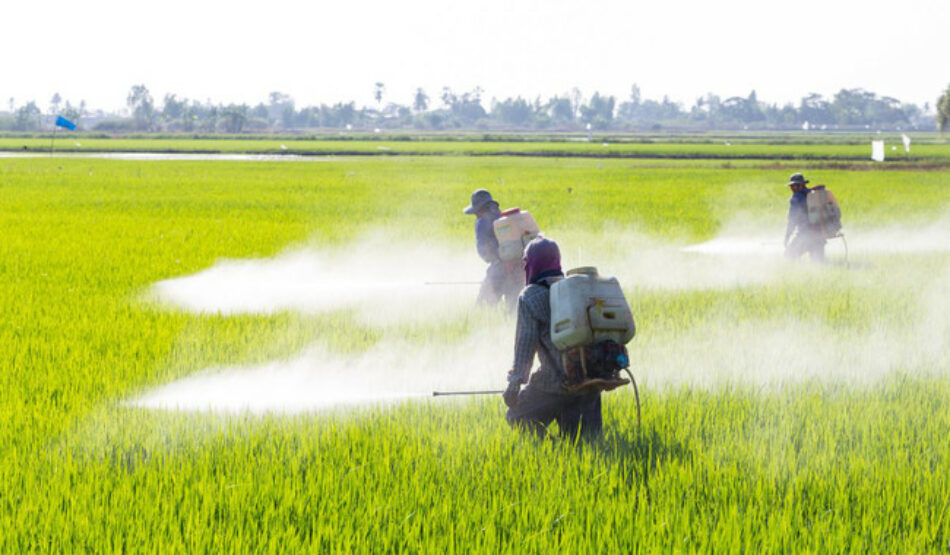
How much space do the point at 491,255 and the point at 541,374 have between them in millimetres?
3884

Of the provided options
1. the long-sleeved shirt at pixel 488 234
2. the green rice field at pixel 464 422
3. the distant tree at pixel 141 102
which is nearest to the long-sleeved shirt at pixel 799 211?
the green rice field at pixel 464 422

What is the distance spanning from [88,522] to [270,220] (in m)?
17.3

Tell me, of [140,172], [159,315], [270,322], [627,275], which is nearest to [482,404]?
[270,322]

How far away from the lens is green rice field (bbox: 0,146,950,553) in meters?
4.09

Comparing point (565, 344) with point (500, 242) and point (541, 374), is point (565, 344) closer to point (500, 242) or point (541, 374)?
point (541, 374)

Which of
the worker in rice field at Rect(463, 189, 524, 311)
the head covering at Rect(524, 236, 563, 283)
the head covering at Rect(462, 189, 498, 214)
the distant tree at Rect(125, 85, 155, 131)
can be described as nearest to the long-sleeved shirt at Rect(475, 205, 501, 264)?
the worker in rice field at Rect(463, 189, 524, 311)

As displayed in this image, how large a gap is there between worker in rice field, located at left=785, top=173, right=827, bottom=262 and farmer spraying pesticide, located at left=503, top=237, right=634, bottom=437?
901 centimetres

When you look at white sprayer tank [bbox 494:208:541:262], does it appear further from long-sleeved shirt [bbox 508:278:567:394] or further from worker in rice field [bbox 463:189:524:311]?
long-sleeved shirt [bbox 508:278:567:394]

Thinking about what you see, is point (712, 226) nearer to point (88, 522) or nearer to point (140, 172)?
point (88, 522)

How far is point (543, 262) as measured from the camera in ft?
16.4

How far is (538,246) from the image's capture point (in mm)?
5055

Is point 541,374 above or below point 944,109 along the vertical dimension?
below

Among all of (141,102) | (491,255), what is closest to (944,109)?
(491,255)

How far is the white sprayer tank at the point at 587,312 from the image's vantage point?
4.54m
